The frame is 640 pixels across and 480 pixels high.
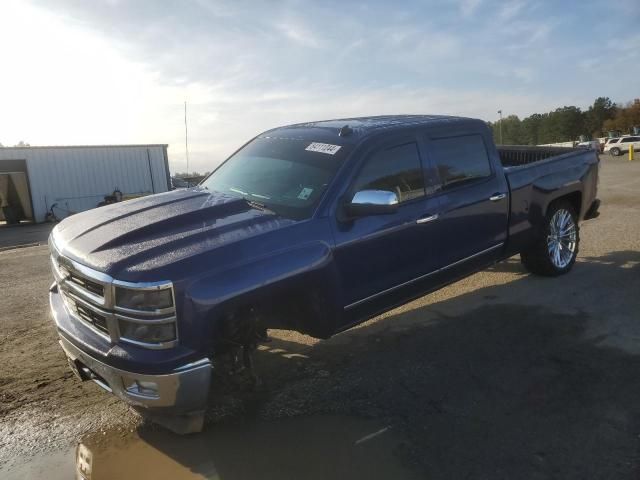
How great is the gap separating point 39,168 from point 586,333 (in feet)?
83.0

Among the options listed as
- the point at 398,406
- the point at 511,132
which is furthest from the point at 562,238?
the point at 511,132

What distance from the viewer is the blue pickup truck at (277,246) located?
278 centimetres

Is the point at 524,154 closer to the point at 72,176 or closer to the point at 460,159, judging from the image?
the point at 460,159

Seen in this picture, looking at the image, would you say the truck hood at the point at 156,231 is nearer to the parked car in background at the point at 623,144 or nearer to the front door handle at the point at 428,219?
the front door handle at the point at 428,219

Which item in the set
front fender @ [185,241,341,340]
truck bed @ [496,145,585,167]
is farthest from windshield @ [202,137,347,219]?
truck bed @ [496,145,585,167]

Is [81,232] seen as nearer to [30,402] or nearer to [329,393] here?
[30,402]

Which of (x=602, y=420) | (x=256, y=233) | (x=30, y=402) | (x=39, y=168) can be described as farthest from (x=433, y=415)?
(x=39, y=168)

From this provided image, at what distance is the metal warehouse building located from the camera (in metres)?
23.5

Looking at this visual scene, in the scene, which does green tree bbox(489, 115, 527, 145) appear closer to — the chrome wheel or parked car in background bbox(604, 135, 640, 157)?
parked car in background bbox(604, 135, 640, 157)

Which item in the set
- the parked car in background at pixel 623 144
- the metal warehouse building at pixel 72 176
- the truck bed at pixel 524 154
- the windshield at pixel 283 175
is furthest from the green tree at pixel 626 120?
the windshield at pixel 283 175

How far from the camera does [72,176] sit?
25031mm

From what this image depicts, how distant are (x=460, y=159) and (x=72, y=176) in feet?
80.4

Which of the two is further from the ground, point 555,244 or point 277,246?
point 277,246

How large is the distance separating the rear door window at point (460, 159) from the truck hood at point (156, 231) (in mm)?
1721
